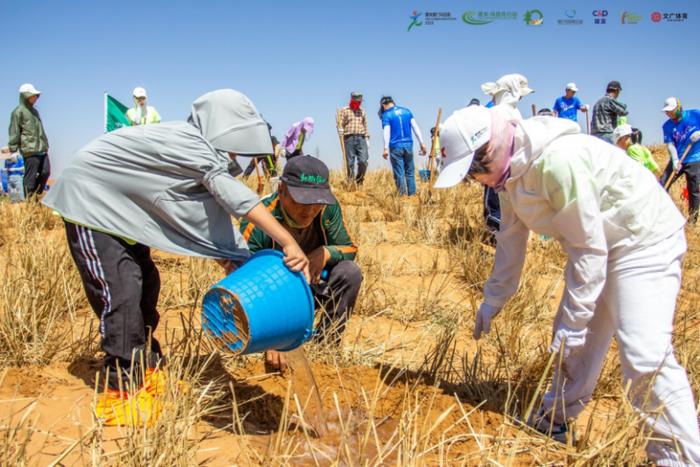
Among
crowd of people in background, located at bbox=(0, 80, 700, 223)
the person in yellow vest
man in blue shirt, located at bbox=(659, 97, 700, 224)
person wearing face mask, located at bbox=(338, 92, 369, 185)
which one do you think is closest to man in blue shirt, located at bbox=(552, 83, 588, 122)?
crowd of people in background, located at bbox=(0, 80, 700, 223)

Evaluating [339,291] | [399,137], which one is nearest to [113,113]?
[339,291]

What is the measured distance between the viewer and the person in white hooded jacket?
6.76 ft

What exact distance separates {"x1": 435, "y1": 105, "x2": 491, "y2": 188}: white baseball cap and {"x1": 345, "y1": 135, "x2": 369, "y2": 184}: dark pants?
783 centimetres

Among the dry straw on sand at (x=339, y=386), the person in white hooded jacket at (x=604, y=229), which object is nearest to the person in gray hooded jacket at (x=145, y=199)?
the dry straw on sand at (x=339, y=386)

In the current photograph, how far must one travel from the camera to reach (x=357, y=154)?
396 inches

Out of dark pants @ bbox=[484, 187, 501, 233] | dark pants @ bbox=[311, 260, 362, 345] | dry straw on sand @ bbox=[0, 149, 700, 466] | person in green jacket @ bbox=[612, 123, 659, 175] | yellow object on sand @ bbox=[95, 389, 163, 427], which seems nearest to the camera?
dry straw on sand @ bbox=[0, 149, 700, 466]

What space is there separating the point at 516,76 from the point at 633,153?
2684mm

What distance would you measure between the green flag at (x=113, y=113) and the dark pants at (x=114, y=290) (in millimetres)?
3188

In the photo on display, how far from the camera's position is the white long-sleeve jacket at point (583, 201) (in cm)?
205

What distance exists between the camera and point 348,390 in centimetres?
302

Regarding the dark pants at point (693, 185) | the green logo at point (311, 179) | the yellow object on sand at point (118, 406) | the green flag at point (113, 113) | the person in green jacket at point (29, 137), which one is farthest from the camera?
the dark pants at point (693, 185)

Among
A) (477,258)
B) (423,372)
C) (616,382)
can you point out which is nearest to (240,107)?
(423,372)

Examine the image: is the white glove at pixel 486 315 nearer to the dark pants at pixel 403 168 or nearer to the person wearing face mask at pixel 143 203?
the person wearing face mask at pixel 143 203

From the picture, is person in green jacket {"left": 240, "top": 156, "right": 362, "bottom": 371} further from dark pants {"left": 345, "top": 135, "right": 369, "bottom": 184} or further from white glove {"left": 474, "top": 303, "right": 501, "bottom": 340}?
dark pants {"left": 345, "top": 135, "right": 369, "bottom": 184}
